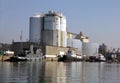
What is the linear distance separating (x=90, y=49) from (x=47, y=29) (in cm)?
4389

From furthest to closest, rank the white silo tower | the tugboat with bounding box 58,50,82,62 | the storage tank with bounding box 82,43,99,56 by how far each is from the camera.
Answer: the storage tank with bounding box 82,43,99,56, the white silo tower, the tugboat with bounding box 58,50,82,62

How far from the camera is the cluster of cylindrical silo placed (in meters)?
149

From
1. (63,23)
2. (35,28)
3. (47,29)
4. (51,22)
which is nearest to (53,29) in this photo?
(47,29)

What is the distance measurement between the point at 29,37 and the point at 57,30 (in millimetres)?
12281

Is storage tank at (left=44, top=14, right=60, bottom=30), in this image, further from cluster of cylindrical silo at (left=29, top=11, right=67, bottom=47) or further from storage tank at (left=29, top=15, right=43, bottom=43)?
storage tank at (left=29, top=15, right=43, bottom=43)

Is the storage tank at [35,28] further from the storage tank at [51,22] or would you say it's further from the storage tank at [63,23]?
the storage tank at [63,23]

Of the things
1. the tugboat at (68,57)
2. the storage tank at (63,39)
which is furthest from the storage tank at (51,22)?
the tugboat at (68,57)

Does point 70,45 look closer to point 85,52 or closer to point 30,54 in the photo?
point 85,52

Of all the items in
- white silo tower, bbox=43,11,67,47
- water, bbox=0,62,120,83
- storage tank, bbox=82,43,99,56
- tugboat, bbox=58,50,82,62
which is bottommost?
water, bbox=0,62,120,83

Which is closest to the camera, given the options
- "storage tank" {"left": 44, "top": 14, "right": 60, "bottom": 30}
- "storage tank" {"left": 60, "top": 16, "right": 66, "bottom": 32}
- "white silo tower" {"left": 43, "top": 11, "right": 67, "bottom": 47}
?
"white silo tower" {"left": 43, "top": 11, "right": 67, "bottom": 47}

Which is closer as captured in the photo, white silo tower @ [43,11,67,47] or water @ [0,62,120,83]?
water @ [0,62,120,83]

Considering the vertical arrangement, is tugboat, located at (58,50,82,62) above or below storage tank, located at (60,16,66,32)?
below

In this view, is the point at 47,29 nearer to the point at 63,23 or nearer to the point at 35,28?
the point at 35,28

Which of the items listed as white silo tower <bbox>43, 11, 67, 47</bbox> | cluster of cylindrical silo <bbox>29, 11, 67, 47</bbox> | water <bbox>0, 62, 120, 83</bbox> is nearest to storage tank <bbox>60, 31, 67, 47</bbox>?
white silo tower <bbox>43, 11, 67, 47</bbox>
